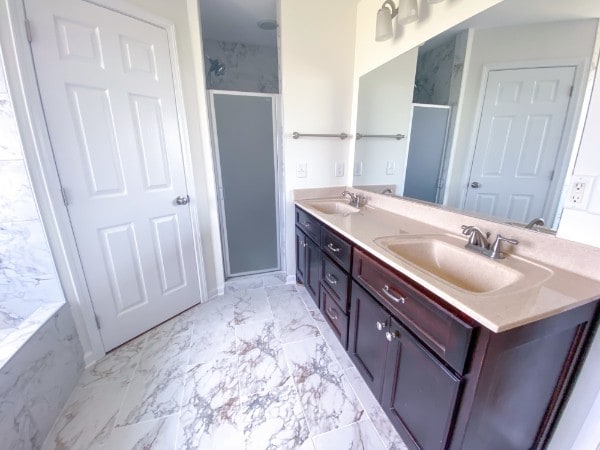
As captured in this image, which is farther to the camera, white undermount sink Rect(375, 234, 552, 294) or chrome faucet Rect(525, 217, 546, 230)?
chrome faucet Rect(525, 217, 546, 230)

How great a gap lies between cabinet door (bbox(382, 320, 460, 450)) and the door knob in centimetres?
161

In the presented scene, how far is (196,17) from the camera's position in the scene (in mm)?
1745

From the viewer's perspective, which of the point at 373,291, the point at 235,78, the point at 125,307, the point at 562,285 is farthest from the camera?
the point at 235,78

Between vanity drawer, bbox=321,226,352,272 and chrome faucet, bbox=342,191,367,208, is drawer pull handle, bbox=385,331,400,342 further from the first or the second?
chrome faucet, bbox=342,191,367,208

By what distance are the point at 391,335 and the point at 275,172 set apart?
1836mm

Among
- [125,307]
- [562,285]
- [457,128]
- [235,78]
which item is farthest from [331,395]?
[235,78]

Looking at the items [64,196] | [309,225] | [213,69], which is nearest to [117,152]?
[64,196]

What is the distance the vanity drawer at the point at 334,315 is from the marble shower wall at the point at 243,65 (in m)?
2.43

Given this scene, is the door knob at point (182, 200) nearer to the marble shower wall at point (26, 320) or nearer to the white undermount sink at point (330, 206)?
the marble shower wall at point (26, 320)

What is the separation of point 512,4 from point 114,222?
222 cm

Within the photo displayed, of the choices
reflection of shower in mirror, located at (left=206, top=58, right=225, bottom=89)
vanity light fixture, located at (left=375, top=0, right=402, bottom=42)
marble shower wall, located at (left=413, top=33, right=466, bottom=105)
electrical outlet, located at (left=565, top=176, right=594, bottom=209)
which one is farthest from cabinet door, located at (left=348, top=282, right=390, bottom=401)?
reflection of shower in mirror, located at (left=206, top=58, right=225, bottom=89)

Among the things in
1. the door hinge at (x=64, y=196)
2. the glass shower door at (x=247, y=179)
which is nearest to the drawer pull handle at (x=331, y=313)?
the glass shower door at (x=247, y=179)

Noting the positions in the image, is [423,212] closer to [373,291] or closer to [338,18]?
[373,291]

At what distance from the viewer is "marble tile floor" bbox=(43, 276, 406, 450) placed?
112 cm
